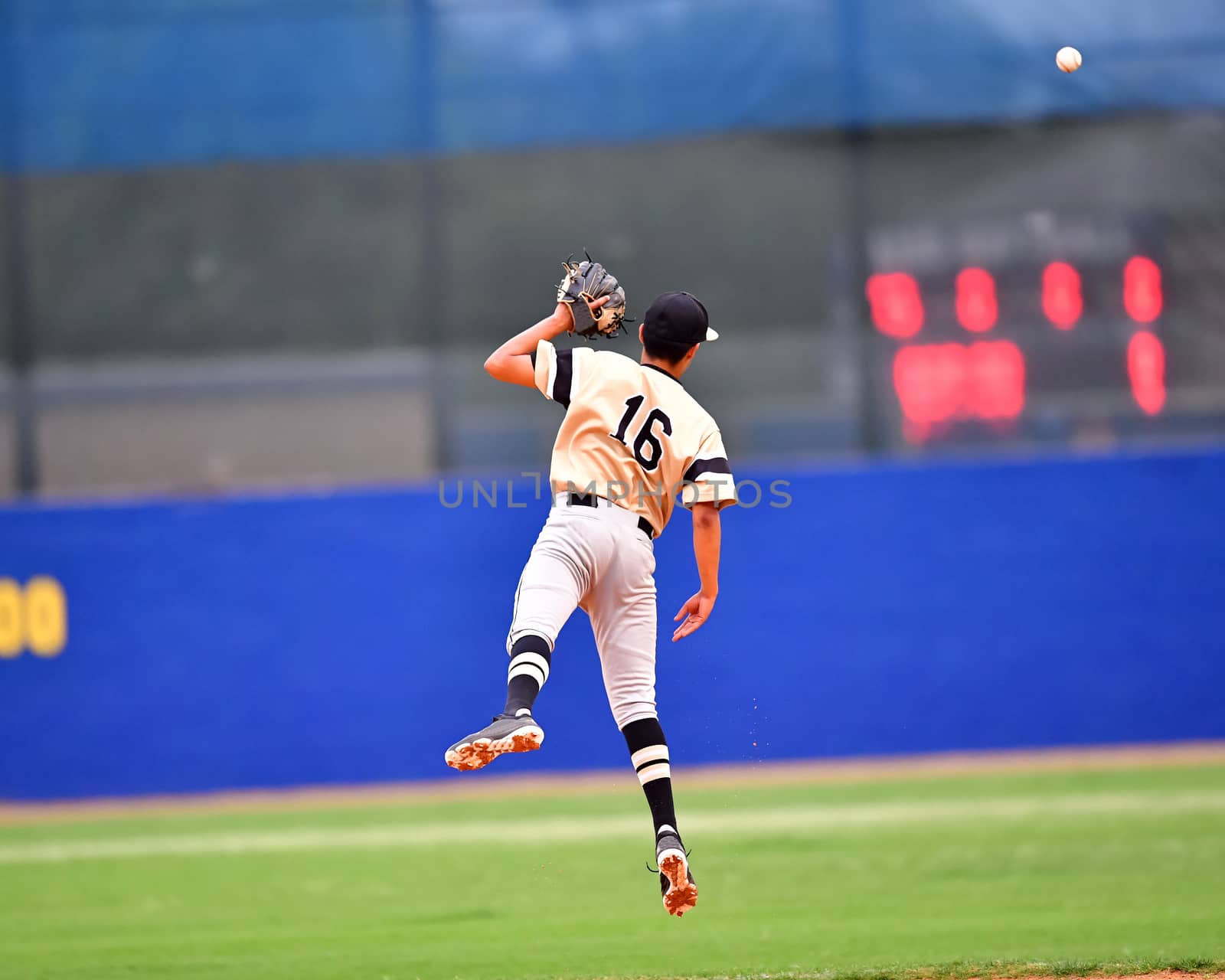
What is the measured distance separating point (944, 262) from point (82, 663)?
675 cm

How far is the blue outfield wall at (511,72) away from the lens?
456 inches

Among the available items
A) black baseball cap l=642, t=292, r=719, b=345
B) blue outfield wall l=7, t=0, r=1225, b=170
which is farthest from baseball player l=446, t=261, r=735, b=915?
blue outfield wall l=7, t=0, r=1225, b=170

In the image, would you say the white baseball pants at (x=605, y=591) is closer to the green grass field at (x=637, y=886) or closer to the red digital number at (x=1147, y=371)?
the green grass field at (x=637, y=886)

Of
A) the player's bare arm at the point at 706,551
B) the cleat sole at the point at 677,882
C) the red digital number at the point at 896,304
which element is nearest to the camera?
the cleat sole at the point at 677,882

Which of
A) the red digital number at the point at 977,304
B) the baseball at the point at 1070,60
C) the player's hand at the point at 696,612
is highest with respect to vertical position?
the baseball at the point at 1070,60

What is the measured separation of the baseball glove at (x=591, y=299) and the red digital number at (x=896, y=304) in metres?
6.49

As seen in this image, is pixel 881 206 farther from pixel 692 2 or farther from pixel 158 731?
pixel 158 731

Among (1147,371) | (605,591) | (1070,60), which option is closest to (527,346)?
(605,591)

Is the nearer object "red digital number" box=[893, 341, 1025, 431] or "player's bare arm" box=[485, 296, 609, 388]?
"player's bare arm" box=[485, 296, 609, 388]

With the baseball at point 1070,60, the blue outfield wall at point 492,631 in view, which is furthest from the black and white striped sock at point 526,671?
the blue outfield wall at point 492,631

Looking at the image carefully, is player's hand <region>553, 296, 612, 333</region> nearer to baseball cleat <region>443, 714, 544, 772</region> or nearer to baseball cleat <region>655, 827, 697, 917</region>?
baseball cleat <region>443, 714, 544, 772</region>

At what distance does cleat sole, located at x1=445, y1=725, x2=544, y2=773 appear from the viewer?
177 inches

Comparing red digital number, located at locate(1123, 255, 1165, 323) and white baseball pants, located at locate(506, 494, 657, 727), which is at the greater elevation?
red digital number, located at locate(1123, 255, 1165, 323)

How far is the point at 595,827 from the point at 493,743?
543cm
